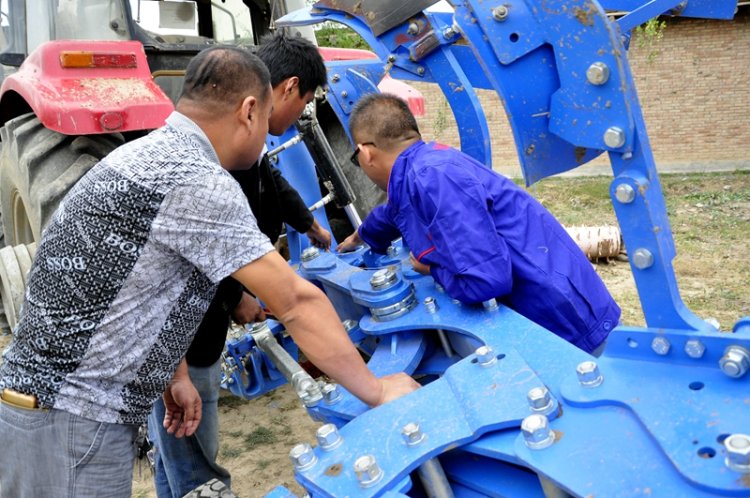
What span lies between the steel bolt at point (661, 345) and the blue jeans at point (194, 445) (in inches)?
56.8

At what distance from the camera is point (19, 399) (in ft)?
4.67

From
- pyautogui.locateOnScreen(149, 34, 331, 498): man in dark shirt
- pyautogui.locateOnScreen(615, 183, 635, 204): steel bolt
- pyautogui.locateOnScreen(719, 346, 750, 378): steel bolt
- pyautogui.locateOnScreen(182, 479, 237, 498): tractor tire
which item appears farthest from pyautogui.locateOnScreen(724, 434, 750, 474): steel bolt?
pyautogui.locateOnScreen(149, 34, 331, 498): man in dark shirt

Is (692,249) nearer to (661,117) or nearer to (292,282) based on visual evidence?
(292,282)

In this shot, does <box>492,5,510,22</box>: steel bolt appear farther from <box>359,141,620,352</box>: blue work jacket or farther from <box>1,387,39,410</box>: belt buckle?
<box>1,387,39,410</box>: belt buckle

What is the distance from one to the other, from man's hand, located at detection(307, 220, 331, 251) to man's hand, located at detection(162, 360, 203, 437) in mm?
1030

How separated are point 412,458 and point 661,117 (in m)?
12.0

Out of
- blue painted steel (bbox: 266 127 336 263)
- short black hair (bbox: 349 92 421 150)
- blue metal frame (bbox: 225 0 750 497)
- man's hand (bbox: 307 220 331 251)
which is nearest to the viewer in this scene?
blue metal frame (bbox: 225 0 750 497)

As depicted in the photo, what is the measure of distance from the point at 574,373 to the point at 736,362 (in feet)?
1.04

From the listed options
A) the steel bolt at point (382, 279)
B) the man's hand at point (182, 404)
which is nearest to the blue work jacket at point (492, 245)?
the steel bolt at point (382, 279)

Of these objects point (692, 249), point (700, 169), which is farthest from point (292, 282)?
point (700, 169)

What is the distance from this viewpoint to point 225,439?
3.05 m

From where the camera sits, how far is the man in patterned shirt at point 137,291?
133 cm

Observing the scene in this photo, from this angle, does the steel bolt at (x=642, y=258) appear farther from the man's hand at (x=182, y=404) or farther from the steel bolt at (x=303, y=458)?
the man's hand at (x=182, y=404)

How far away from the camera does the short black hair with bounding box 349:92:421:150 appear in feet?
6.82
